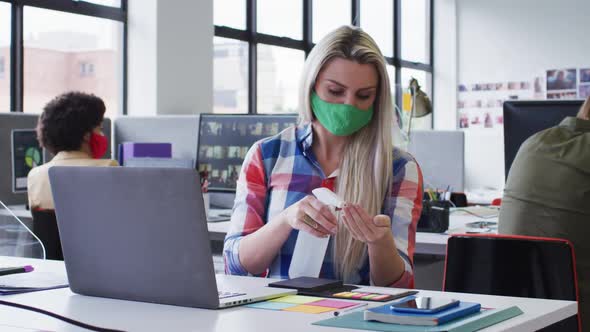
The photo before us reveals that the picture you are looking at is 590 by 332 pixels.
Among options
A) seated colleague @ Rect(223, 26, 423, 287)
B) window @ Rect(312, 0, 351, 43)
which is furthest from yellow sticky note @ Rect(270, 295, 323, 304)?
window @ Rect(312, 0, 351, 43)

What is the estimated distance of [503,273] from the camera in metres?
1.82

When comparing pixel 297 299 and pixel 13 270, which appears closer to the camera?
pixel 297 299

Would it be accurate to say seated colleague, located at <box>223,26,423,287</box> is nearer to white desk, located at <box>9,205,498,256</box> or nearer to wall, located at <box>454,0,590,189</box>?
white desk, located at <box>9,205,498,256</box>

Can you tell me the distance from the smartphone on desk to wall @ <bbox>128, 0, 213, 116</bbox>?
12.2ft

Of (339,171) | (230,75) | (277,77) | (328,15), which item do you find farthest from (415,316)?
(328,15)

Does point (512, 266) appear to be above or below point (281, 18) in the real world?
below

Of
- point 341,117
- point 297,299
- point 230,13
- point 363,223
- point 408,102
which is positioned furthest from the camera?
point 230,13

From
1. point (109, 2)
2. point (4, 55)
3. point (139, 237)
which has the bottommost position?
point (139, 237)

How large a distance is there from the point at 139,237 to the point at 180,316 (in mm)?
152

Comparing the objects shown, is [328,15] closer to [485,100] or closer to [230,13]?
[230,13]

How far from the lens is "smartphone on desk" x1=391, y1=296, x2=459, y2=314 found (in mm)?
1034

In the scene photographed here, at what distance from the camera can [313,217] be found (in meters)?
1.40

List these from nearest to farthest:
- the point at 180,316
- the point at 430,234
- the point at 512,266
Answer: the point at 180,316 < the point at 512,266 < the point at 430,234

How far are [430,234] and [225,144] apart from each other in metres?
1.13
